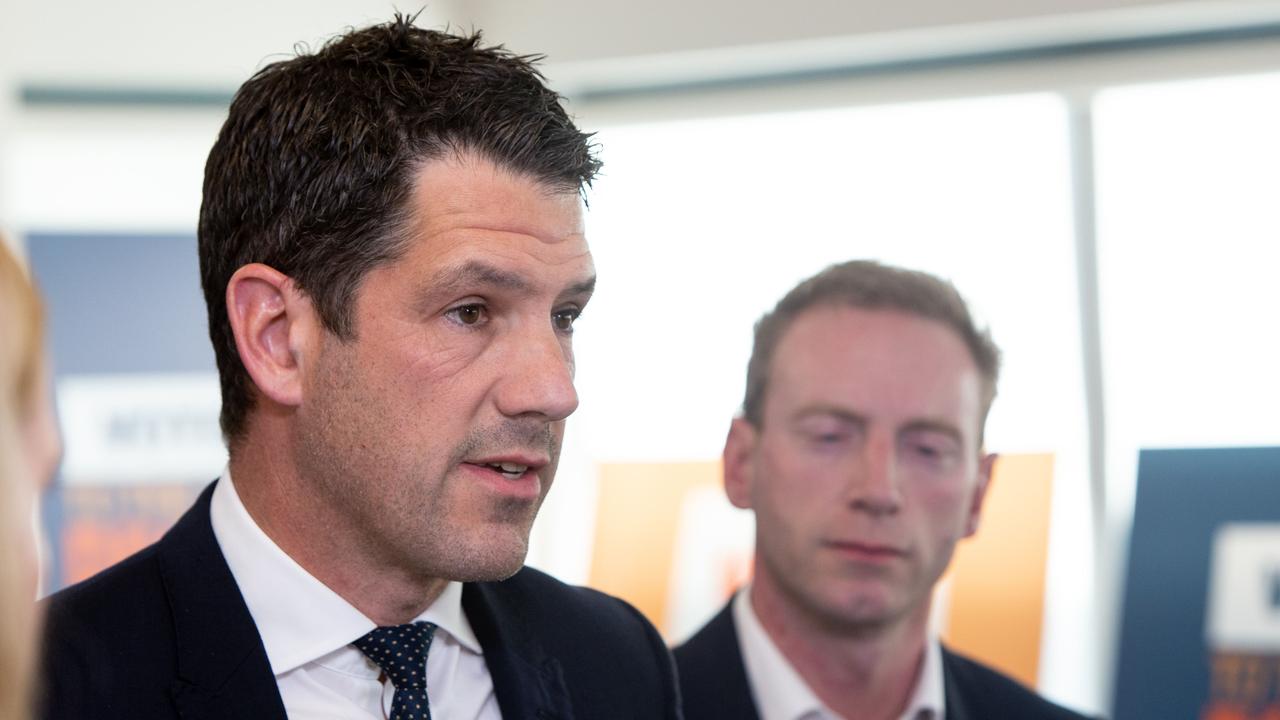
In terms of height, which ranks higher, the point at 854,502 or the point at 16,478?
the point at 854,502

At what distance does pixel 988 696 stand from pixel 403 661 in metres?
1.62

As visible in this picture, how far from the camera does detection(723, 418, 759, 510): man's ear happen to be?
3.34 m

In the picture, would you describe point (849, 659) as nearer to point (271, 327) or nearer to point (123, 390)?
point (271, 327)

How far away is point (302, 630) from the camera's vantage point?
7.59 feet

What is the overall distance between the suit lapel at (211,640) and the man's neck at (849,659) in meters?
1.36

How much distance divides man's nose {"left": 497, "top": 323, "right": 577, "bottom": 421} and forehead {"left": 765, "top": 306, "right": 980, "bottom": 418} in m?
1.10

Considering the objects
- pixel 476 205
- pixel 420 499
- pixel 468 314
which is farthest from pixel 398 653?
pixel 476 205

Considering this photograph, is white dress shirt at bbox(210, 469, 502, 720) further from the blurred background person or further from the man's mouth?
the blurred background person

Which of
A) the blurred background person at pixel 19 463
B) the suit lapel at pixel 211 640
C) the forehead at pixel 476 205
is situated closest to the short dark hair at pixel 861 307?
the forehead at pixel 476 205

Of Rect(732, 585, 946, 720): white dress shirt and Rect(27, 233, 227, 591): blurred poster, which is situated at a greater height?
Rect(27, 233, 227, 591): blurred poster

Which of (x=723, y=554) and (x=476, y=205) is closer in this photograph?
(x=476, y=205)

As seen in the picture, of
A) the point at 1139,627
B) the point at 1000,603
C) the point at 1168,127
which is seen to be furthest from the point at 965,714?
the point at 1168,127

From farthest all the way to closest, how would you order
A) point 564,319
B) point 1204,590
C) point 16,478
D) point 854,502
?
point 1204,590
point 854,502
point 564,319
point 16,478

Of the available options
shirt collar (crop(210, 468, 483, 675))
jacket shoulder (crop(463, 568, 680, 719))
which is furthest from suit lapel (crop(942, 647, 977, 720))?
shirt collar (crop(210, 468, 483, 675))
